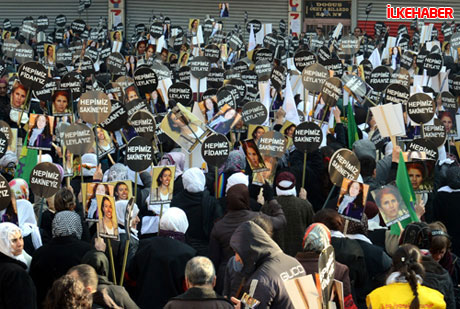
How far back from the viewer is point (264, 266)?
4473mm

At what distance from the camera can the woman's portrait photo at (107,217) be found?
18.0 feet

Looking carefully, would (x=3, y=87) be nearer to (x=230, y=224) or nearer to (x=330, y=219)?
(x=230, y=224)

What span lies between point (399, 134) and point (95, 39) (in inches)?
436

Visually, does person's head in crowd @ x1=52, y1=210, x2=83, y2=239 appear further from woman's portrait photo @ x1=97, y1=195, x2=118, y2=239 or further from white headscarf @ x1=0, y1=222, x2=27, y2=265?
white headscarf @ x1=0, y1=222, x2=27, y2=265

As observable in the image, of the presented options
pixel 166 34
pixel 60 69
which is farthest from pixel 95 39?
pixel 60 69

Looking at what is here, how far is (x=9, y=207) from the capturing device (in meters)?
5.82

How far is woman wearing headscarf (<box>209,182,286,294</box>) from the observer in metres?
5.75

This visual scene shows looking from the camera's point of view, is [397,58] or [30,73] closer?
[30,73]

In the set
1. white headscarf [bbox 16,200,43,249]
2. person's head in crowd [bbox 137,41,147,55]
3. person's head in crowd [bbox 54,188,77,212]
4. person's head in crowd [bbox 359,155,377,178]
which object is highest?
person's head in crowd [bbox 137,41,147,55]

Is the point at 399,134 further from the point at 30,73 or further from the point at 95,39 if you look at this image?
the point at 95,39

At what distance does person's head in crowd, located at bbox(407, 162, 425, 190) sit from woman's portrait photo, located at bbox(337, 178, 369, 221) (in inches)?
39.1

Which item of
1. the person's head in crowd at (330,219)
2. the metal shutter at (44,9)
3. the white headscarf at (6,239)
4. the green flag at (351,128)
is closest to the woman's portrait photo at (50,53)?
the green flag at (351,128)

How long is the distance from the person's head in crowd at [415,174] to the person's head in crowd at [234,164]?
1.68 metres

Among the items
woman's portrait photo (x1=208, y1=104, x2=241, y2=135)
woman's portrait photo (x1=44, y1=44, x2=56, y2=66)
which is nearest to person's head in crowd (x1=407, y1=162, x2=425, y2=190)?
woman's portrait photo (x1=208, y1=104, x2=241, y2=135)
